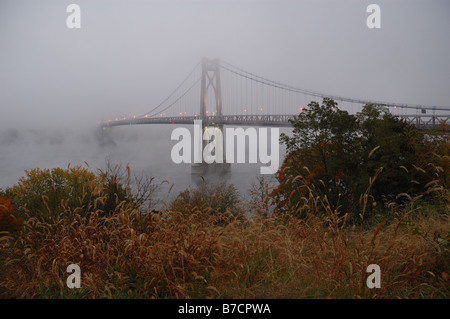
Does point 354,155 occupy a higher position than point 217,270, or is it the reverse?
point 354,155

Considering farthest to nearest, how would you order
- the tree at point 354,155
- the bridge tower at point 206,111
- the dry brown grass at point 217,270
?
the bridge tower at point 206,111
the tree at point 354,155
the dry brown grass at point 217,270

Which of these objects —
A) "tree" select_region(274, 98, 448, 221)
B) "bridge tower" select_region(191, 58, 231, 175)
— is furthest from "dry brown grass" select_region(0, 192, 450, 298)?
"bridge tower" select_region(191, 58, 231, 175)

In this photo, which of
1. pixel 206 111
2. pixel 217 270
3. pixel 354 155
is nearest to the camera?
pixel 217 270

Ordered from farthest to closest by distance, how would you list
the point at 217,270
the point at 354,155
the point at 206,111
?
the point at 206,111 < the point at 354,155 < the point at 217,270

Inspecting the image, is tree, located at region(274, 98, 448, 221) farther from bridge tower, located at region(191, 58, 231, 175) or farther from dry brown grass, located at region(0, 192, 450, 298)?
bridge tower, located at region(191, 58, 231, 175)

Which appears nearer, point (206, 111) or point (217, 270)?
point (217, 270)

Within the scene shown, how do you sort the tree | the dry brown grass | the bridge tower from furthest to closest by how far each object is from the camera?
the bridge tower → the tree → the dry brown grass

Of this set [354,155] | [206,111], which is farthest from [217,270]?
[206,111]

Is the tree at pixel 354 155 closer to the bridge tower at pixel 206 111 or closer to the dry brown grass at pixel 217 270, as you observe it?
the dry brown grass at pixel 217 270

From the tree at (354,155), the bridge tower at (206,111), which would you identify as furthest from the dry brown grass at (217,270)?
the bridge tower at (206,111)

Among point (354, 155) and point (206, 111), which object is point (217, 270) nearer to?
point (354, 155)

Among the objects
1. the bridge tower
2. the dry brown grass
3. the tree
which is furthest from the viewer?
the bridge tower
